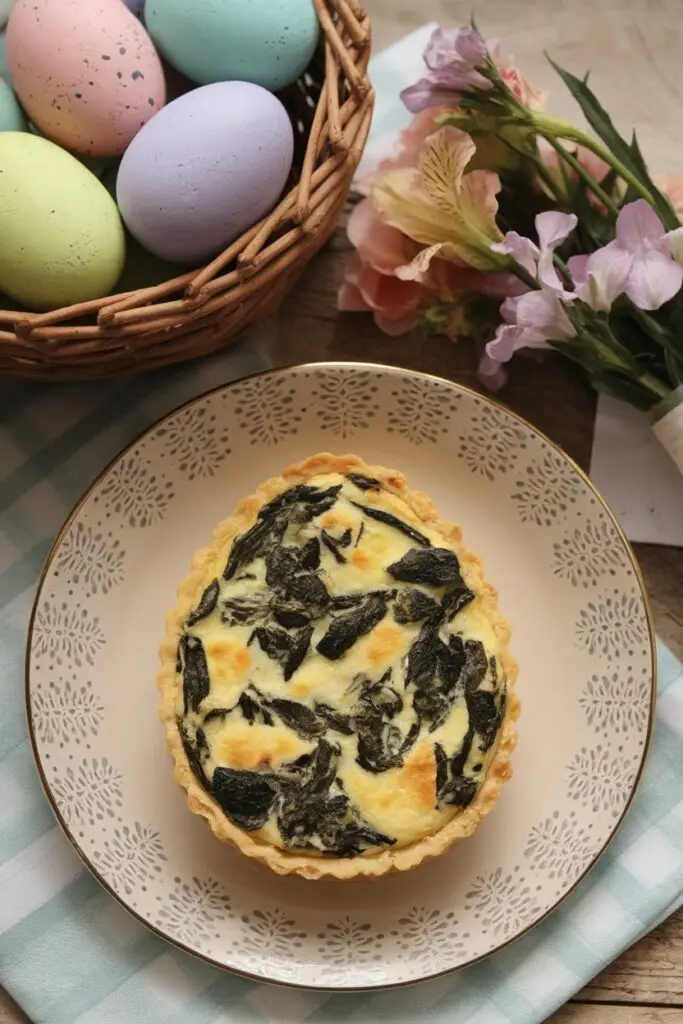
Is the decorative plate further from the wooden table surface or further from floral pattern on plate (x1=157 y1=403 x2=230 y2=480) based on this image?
the wooden table surface

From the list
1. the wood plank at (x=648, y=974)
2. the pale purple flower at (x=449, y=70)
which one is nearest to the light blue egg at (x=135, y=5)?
the pale purple flower at (x=449, y=70)

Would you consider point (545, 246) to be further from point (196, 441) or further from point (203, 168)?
point (196, 441)

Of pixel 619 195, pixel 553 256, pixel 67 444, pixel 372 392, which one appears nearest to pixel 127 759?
pixel 67 444

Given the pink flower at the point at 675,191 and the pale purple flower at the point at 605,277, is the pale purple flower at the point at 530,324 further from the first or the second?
the pink flower at the point at 675,191

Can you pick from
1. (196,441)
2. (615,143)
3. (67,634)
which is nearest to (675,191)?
(615,143)

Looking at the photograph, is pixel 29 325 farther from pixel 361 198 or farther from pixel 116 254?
pixel 361 198
